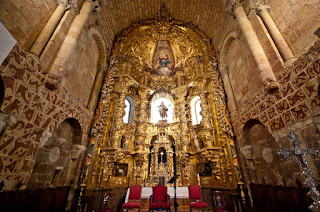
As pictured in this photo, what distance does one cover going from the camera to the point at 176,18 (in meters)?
11.4

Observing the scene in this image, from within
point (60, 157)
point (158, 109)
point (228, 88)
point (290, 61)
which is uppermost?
point (158, 109)

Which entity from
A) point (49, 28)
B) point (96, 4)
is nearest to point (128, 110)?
point (96, 4)

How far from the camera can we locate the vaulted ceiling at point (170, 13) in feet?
Result: 28.6

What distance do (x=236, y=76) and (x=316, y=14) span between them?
3.74m

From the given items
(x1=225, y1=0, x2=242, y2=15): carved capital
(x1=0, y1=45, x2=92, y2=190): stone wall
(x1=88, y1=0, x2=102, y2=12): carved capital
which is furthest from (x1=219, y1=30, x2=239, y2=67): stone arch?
(x1=0, y1=45, x2=92, y2=190): stone wall

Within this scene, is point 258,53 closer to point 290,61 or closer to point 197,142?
point 290,61

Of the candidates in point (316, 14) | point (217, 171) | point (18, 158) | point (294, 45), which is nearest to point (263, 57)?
point (294, 45)

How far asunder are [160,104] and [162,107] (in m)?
0.58

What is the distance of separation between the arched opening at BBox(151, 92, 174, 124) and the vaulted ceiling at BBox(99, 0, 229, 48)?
515 centimetres

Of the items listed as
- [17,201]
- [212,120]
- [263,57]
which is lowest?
[17,201]

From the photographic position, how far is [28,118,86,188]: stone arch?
4.48 m

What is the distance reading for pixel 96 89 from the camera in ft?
24.6

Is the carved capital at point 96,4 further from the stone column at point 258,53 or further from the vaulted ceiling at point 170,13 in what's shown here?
the stone column at point 258,53

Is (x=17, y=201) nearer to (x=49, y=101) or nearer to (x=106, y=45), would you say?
(x=49, y=101)
